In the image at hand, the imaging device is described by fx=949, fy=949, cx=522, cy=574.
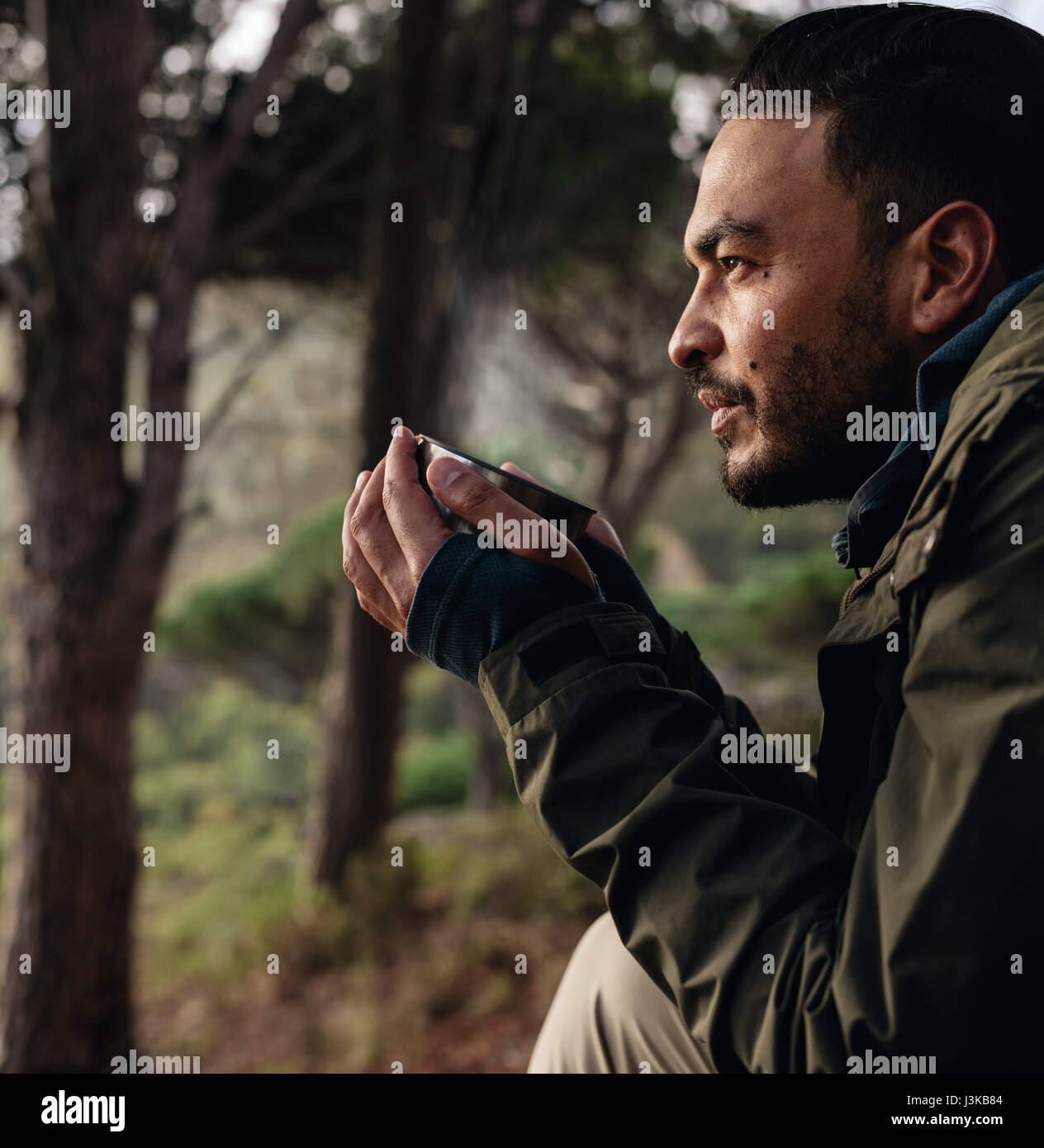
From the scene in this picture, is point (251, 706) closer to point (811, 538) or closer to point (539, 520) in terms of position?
point (811, 538)

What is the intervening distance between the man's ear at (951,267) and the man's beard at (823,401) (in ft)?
0.14

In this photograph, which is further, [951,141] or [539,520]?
[951,141]

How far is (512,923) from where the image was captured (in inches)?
174

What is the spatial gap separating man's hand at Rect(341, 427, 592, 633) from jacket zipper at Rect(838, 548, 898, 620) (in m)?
0.31

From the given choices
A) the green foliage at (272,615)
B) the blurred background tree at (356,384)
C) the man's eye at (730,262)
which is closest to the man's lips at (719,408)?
the man's eye at (730,262)

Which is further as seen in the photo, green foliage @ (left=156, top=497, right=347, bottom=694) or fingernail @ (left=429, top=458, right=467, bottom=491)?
green foliage @ (left=156, top=497, right=347, bottom=694)

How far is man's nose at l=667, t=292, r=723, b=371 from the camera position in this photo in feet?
4.37

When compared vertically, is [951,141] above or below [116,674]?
above

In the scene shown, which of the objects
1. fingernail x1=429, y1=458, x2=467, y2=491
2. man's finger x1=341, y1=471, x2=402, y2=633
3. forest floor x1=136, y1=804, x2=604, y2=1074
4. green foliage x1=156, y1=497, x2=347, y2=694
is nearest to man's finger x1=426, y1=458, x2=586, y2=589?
fingernail x1=429, y1=458, x2=467, y2=491

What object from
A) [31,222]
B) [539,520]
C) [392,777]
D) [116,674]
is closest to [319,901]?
[392,777]

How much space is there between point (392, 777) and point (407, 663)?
2.14 ft

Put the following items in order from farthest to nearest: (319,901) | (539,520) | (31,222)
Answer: (319,901), (31,222), (539,520)

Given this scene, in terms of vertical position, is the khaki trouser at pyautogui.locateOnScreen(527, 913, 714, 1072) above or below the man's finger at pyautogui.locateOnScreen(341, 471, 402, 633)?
below

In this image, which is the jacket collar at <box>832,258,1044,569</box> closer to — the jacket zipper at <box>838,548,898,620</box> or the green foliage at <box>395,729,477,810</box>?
the jacket zipper at <box>838,548,898,620</box>
